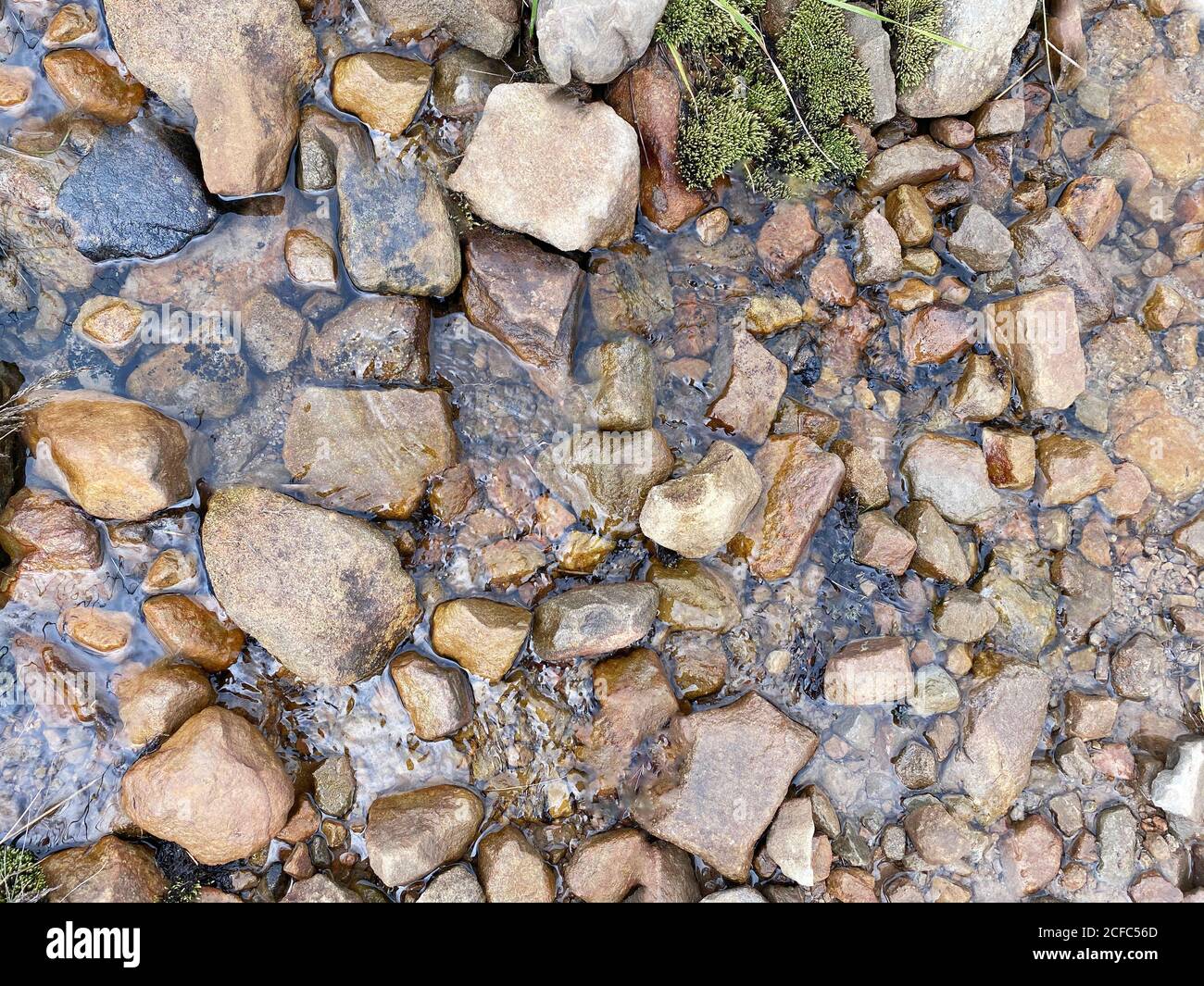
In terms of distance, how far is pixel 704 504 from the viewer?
5129 mm

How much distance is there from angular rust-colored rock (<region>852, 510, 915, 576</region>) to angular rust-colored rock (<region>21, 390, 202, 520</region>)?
4942mm

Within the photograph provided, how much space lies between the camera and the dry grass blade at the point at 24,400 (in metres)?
4.98

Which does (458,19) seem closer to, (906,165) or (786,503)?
(906,165)

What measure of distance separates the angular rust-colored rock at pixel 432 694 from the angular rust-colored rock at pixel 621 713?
0.92 meters

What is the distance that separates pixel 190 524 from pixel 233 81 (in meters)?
3.04

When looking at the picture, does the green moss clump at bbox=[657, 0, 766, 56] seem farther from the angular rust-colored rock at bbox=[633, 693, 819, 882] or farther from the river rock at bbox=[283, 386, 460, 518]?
the angular rust-colored rock at bbox=[633, 693, 819, 882]

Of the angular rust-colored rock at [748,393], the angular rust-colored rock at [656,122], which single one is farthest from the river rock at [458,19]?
the angular rust-colored rock at [748,393]

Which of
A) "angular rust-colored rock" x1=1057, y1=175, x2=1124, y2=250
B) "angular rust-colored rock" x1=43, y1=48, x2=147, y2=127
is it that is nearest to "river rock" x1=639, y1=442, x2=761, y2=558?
"angular rust-colored rock" x1=1057, y1=175, x2=1124, y2=250

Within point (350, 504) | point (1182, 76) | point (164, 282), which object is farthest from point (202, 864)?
point (1182, 76)

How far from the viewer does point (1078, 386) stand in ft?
19.0

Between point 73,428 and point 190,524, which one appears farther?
point 190,524

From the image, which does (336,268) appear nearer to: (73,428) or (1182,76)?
(73,428)

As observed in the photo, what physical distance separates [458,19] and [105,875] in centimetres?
620
